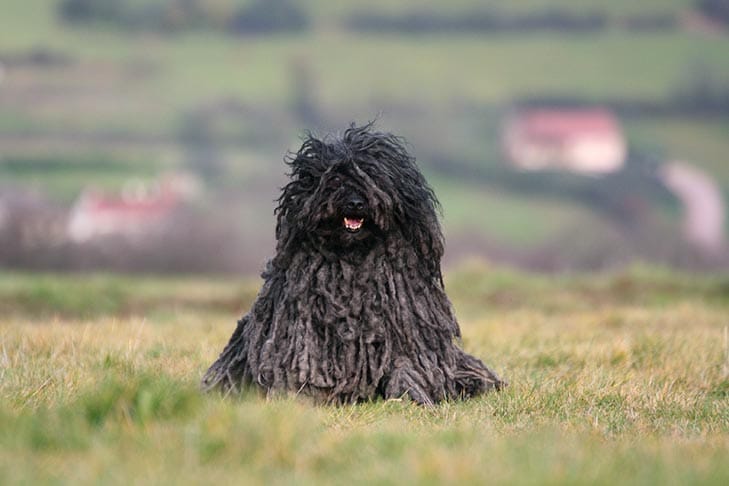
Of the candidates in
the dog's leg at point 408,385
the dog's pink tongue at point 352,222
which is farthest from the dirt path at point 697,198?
the dog's pink tongue at point 352,222

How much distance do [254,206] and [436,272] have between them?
27.4 meters

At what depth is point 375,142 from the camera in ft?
25.5

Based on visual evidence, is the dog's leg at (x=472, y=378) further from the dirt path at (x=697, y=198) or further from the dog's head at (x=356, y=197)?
the dirt path at (x=697, y=198)

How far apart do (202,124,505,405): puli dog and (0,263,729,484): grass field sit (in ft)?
1.10

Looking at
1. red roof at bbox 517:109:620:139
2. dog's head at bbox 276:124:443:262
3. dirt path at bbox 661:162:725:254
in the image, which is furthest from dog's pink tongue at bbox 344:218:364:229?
red roof at bbox 517:109:620:139

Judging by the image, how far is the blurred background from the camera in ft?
126

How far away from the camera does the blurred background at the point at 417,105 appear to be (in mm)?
38344

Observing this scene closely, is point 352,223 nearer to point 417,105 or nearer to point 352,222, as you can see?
point 352,222

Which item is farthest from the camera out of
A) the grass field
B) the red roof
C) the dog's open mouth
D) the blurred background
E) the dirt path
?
the red roof

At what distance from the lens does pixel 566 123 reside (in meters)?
44.7

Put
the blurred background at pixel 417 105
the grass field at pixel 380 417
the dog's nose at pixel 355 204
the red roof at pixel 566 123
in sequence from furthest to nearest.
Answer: the red roof at pixel 566 123
the blurred background at pixel 417 105
the dog's nose at pixel 355 204
the grass field at pixel 380 417

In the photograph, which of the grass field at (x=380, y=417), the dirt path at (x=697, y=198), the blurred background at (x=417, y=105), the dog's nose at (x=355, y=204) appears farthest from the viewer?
the dirt path at (x=697, y=198)

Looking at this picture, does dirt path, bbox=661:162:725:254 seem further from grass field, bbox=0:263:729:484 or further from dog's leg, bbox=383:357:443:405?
dog's leg, bbox=383:357:443:405

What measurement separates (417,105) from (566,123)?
17.8 ft
